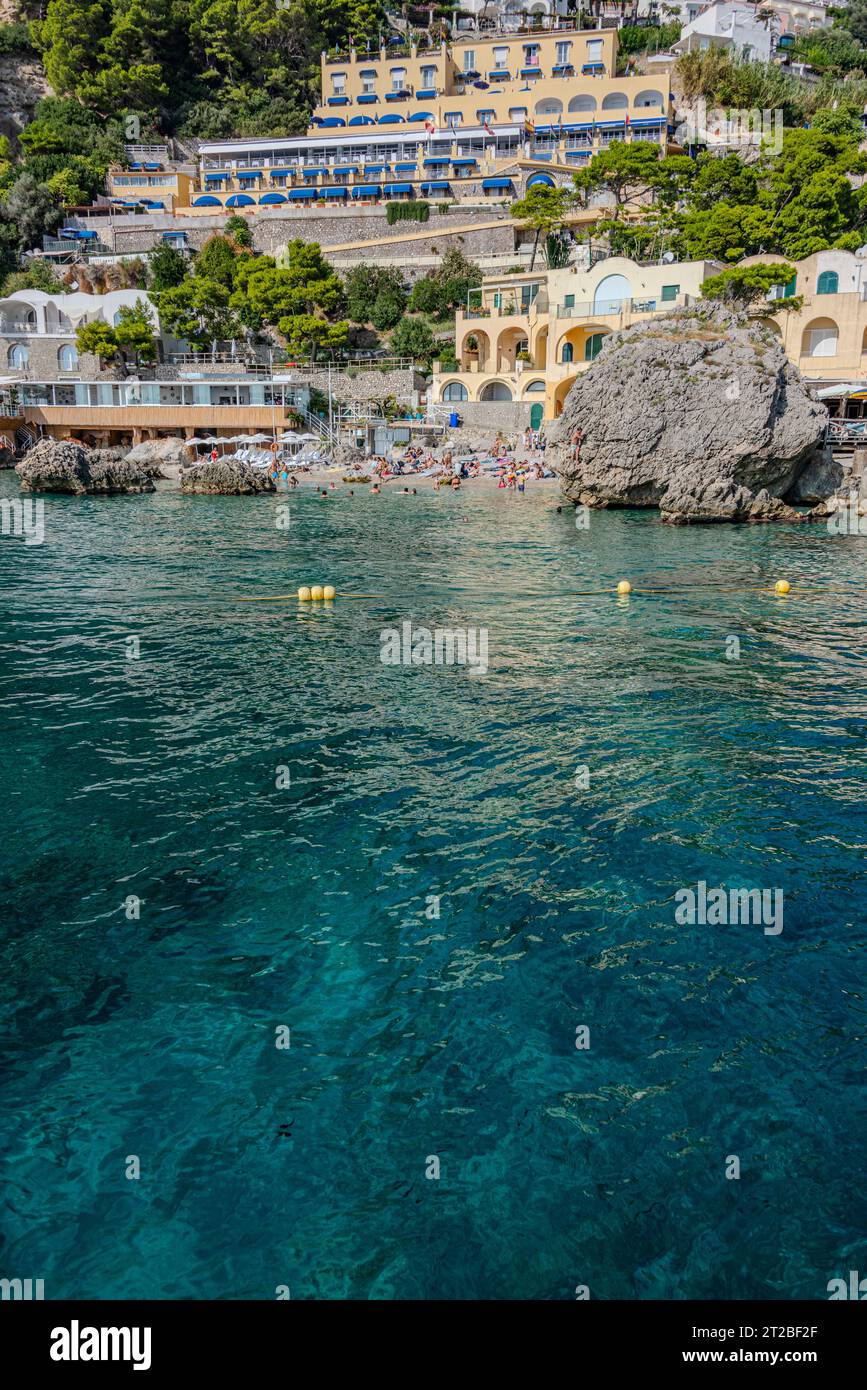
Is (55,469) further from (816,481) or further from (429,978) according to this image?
(429,978)

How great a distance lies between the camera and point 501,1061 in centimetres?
631

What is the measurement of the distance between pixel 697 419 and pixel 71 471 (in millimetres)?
27978

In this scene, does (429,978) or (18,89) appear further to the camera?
(18,89)

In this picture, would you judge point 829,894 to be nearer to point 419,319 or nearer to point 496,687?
point 496,687

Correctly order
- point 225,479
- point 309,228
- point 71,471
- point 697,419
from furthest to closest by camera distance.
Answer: point 309,228 → point 225,479 → point 71,471 → point 697,419

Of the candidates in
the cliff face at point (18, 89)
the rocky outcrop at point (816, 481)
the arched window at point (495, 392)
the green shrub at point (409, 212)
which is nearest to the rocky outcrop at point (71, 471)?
the arched window at point (495, 392)

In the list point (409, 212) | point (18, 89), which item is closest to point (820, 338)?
point (409, 212)

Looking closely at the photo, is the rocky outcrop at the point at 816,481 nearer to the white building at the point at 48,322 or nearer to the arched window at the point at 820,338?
the arched window at the point at 820,338

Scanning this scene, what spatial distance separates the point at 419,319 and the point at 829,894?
62520mm

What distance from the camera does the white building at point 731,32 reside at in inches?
3253

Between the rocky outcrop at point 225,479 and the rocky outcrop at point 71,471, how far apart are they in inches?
108

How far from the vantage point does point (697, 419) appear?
32.8 metres

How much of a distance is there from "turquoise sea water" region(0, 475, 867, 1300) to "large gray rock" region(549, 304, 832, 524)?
18957 millimetres
